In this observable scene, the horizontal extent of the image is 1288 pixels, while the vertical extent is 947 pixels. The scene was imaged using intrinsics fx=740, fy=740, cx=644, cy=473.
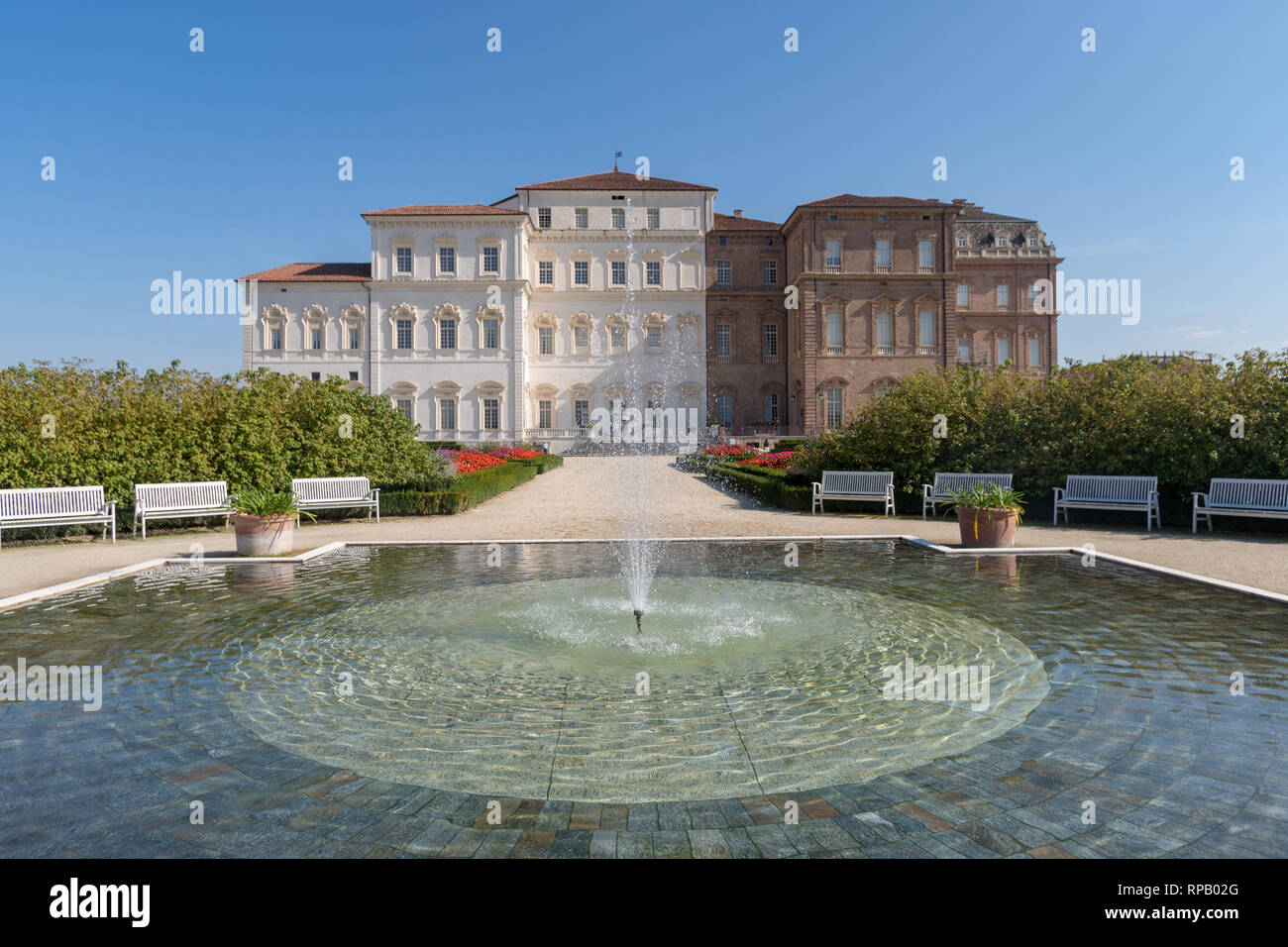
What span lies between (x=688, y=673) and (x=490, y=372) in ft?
126

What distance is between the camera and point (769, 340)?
4431 cm

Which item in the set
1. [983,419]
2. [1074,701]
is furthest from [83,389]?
[983,419]

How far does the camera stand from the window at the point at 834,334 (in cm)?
4038

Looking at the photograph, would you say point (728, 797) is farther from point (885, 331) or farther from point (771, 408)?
point (771, 408)

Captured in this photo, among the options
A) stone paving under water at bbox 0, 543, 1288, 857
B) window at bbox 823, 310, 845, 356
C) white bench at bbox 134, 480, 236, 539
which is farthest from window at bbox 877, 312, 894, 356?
stone paving under water at bbox 0, 543, 1288, 857

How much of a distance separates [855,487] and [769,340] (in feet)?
105

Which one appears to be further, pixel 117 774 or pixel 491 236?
pixel 491 236

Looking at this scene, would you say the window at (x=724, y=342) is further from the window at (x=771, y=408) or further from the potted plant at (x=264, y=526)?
the potted plant at (x=264, y=526)

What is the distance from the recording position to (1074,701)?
3.86m

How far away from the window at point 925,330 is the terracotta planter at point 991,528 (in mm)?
34107

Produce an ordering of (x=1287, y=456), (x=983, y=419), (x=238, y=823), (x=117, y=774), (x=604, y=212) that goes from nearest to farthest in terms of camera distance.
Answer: (x=238, y=823)
(x=117, y=774)
(x=1287, y=456)
(x=983, y=419)
(x=604, y=212)

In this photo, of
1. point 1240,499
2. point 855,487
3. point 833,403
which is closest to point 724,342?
point 833,403

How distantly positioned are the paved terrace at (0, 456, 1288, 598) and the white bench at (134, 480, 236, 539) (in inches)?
13.5
